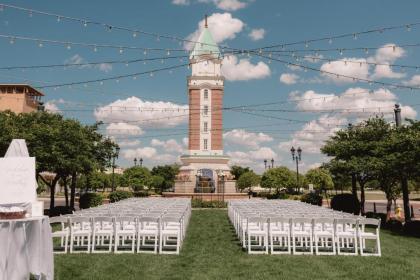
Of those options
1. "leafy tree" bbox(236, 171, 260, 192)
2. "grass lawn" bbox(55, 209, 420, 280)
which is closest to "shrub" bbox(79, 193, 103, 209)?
"grass lawn" bbox(55, 209, 420, 280)

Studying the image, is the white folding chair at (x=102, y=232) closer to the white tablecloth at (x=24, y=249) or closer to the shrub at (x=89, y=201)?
the white tablecloth at (x=24, y=249)

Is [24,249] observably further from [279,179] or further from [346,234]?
[279,179]

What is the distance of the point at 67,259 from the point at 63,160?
881cm


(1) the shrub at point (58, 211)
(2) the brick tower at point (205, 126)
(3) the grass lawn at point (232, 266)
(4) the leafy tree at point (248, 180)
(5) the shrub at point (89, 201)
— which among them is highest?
(2) the brick tower at point (205, 126)

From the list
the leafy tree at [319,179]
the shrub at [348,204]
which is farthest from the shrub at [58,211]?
the leafy tree at [319,179]

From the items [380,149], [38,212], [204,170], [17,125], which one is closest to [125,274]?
[38,212]

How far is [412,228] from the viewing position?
49.0ft

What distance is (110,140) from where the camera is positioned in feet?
74.7

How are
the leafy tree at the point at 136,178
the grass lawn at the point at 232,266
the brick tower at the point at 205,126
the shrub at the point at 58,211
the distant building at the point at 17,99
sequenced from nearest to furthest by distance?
the grass lawn at the point at 232,266
the shrub at the point at 58,211
the brick tower at the point at 205,126
the leafy tree at the point at 136,178
the distant building at the point at 17,99

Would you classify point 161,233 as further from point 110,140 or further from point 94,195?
point 94,195

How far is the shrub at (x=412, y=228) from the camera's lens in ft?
48.2

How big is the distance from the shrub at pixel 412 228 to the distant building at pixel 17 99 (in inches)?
2648

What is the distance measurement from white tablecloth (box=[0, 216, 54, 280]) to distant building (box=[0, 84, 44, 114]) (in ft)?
225

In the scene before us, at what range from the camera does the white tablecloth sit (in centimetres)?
673
